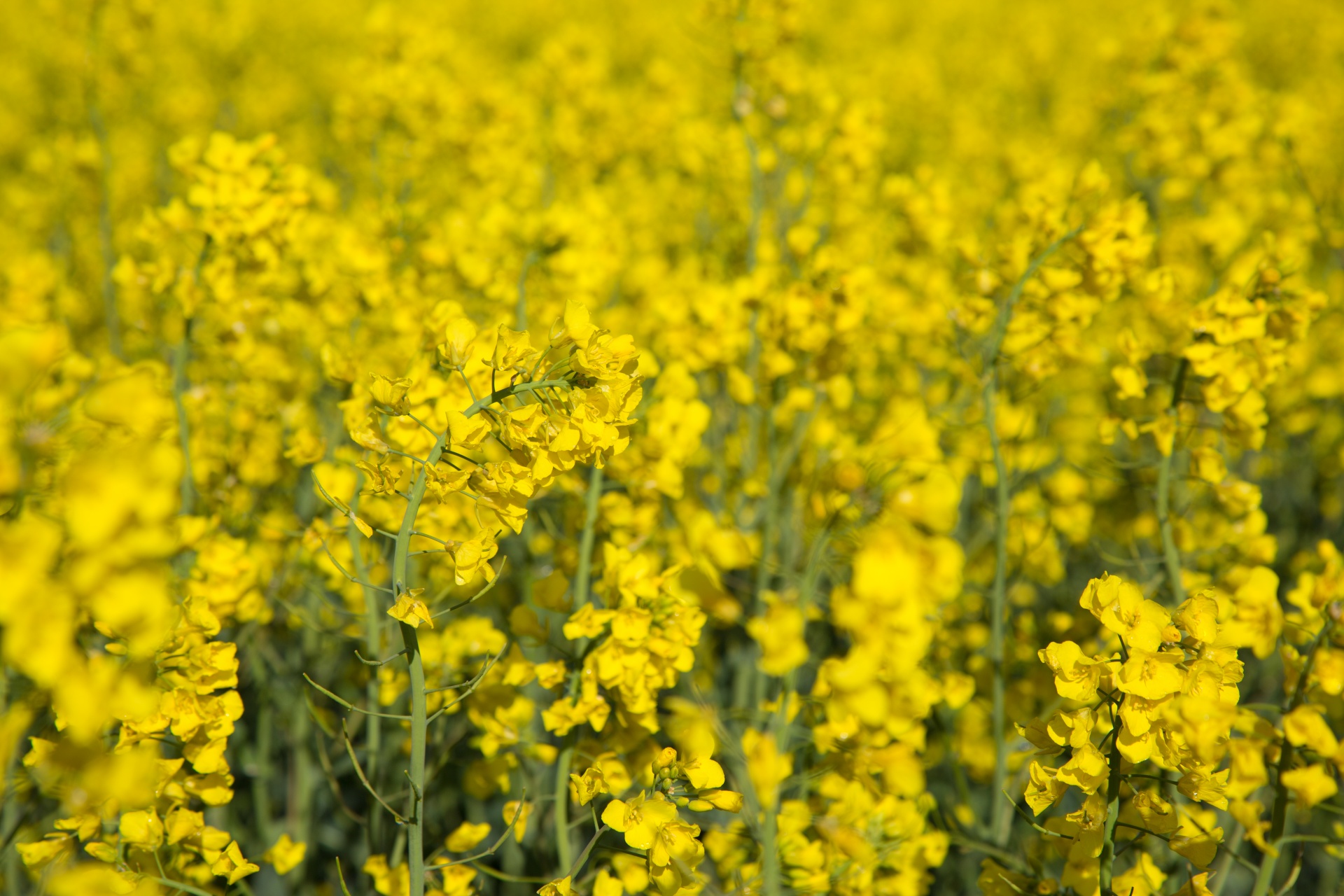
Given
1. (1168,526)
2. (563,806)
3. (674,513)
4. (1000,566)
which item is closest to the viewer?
(563,806)

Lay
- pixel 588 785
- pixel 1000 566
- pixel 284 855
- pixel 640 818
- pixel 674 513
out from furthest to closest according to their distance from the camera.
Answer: pixel 674 513
pixel 1000 566
pixel 284 855
pixel 588 785
pixel 640 818

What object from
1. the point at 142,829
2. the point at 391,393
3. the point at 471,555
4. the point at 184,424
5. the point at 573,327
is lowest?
the point at 142,829

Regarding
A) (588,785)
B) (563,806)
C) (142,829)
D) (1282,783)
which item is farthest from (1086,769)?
(142,829)

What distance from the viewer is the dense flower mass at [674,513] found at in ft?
3.99

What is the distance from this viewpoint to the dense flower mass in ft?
3.99

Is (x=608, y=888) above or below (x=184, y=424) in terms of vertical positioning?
below

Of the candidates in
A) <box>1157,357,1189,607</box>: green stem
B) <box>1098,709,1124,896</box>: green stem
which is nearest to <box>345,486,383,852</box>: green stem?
<box>1098,709,1124,896</box>: green stem

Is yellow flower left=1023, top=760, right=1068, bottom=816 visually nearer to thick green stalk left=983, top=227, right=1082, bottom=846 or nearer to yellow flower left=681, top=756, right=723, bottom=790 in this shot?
yellow flower left=681, top=756, right=723, bottom=790

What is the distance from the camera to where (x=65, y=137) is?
216 inches

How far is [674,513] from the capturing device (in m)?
2.85

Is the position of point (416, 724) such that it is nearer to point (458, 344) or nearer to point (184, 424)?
point (458, 344)

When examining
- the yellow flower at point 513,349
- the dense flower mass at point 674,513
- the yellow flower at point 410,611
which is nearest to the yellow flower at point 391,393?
the dense flower mass at point 674,513

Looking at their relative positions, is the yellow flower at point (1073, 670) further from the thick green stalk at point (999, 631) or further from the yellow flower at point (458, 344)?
the yellow flower at point (458, 344)

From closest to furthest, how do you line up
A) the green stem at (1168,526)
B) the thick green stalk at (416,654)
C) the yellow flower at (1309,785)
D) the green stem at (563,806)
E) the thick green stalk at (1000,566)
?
1. the yellow flower at (1309,785)
2. the thick green stalk at (416,654)
3. the green stem at (563,806)
4. the green stem at (1168,526)
5. the thick green stalk at (1000,566)
